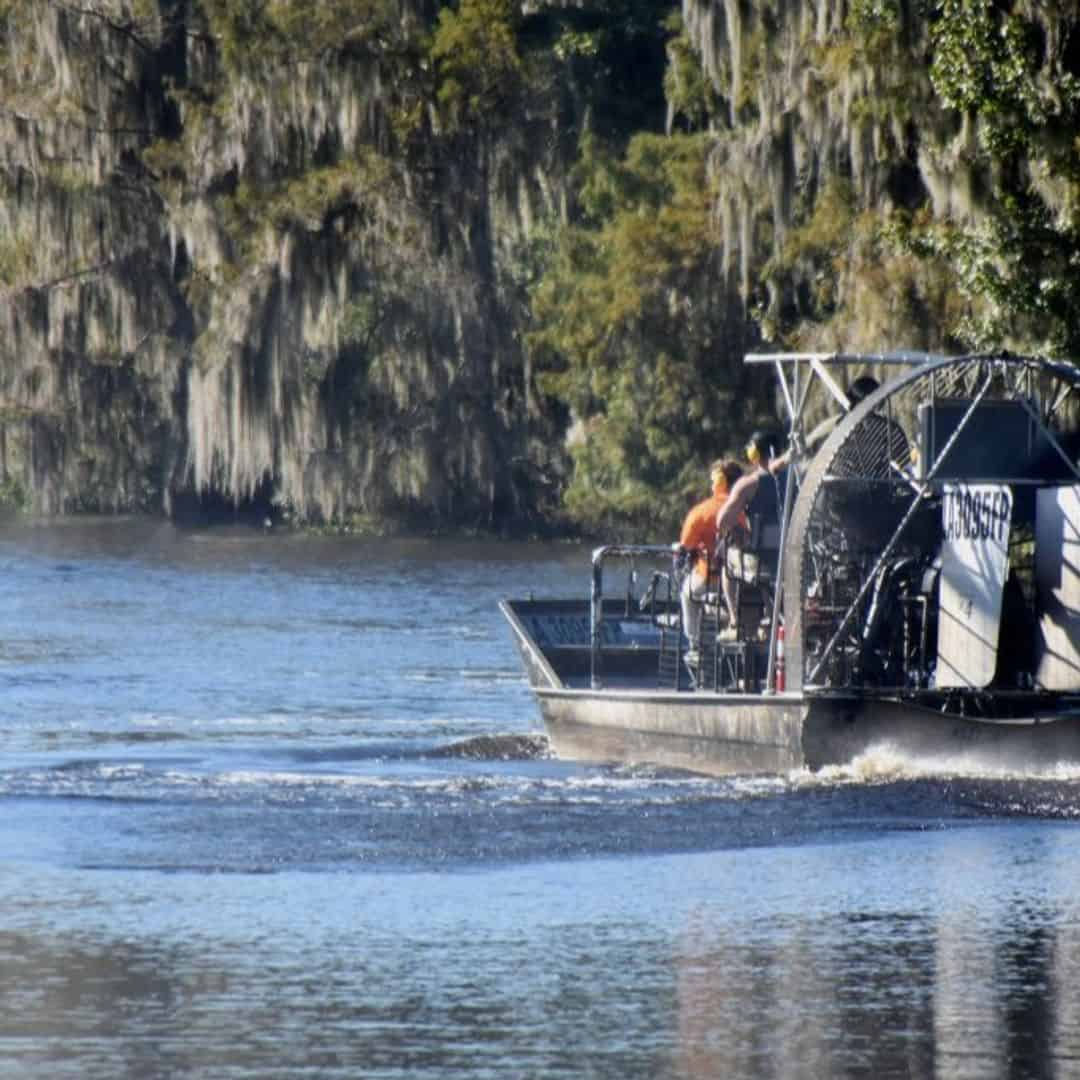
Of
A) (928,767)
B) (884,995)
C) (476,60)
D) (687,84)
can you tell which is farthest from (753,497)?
(476,60)

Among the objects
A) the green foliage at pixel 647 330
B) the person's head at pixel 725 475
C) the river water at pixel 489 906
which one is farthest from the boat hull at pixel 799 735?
the green foliage at pixel 647 330

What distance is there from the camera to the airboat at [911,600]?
57.9 feet

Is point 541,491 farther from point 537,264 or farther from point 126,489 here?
point 126,489

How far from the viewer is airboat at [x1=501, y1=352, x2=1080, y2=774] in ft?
57.9

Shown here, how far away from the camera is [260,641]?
32.5 meters

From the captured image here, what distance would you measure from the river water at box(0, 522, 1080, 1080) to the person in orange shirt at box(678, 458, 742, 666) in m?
1.12

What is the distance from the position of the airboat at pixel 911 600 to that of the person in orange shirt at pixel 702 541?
0.23 metres

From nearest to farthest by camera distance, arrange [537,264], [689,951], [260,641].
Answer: [689,951], [260,641], [537,264]

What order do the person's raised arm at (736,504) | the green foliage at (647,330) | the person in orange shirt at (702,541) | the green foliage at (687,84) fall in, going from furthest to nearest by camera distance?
the green foliage at (647,330) < the green foliage at (687,84) < the person in orange shirt at (702,541) < the person's raised arm at (736,504)

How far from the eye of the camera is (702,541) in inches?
779

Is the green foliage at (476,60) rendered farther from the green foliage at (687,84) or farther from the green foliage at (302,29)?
the green foliage at (687,84)

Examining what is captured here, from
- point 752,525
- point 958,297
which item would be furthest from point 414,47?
point 752,525

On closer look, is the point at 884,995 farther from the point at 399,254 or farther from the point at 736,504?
the point at 399,254

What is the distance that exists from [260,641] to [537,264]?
64.3 feet
